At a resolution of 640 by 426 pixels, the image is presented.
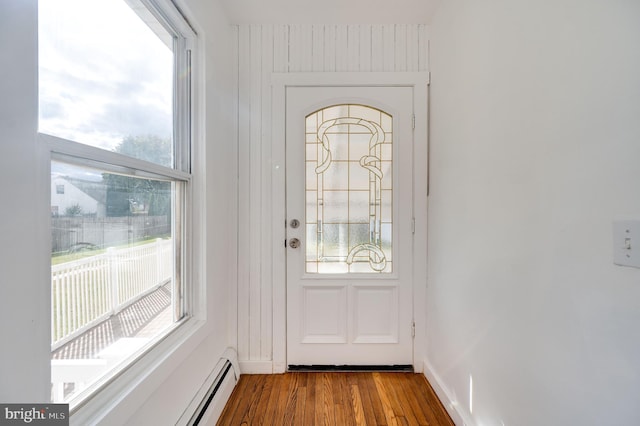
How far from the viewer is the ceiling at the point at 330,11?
1.76 metres

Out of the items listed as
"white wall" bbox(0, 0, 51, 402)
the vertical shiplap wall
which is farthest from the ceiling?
"white wall" bbox(0, 0, 51, 402)

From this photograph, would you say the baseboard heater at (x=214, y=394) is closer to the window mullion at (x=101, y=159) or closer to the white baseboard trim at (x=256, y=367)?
the white baseboard trim at (x=256, y=367)

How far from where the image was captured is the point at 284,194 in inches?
77.8

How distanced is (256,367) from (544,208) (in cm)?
195

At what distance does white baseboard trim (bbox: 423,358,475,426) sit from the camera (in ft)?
4.71

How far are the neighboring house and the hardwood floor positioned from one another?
4.48 feet

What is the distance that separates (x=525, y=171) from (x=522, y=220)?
19 centimetres

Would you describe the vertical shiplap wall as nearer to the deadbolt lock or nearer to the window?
the deadbolt lock

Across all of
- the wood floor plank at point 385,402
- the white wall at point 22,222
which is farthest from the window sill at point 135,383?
the wood floor plank at point 385,402

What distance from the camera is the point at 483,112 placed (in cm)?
133

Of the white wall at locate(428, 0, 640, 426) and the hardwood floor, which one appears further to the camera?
the hardwood floor

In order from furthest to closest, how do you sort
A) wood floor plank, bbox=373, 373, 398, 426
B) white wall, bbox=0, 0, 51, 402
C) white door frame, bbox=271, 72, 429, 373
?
white door frame, bbox=271, 72, 429, 373, wood floor plank, bbox=373, 373, 398, 426, white wall, bbox=0, 0, 51, 402

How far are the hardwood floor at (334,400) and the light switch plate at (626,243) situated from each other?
1326 millimetres

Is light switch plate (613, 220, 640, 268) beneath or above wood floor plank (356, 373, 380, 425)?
above
